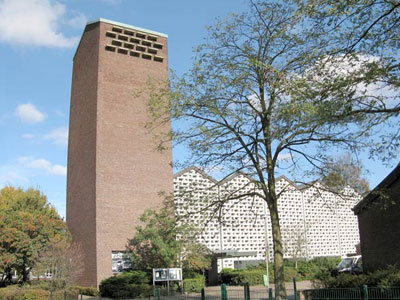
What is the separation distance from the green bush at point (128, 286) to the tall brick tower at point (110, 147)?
205 centimetres

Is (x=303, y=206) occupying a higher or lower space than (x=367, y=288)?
higher

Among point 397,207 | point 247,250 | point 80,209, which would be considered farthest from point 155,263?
point 397,207

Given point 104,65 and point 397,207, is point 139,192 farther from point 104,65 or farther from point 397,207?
point 397,207

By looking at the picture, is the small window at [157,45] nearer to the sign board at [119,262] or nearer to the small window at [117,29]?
the small window at [117,29]

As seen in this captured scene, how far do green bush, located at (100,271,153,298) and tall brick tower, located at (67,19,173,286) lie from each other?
6.73 ft

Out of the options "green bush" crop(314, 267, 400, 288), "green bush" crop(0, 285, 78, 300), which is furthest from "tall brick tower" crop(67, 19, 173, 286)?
"green bush" crop(314, 267, 400, 288)

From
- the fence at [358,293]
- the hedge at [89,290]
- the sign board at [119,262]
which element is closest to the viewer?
the fence at [358,293]

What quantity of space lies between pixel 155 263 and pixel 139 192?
20.2 ft

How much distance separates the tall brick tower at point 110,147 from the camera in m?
31.3

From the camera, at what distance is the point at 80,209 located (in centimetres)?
3378

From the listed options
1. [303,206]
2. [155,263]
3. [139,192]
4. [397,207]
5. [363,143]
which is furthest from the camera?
[303,206]

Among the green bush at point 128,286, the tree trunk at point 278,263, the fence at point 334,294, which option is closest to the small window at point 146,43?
the green bush at point 128,286

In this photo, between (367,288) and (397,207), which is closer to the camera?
(367,288)

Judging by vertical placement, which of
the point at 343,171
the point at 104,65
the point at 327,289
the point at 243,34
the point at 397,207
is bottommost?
the point at 327,289
